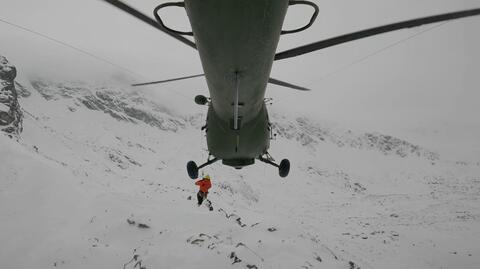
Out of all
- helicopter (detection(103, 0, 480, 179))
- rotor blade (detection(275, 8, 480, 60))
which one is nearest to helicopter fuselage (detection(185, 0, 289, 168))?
helicopter (detection(103, 0, 480, 179))

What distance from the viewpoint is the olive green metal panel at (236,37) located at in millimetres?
1937

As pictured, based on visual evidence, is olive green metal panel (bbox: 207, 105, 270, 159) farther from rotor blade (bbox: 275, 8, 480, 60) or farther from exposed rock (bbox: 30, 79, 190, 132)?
exposed rock (bbox: 30, 79, 190, 132)

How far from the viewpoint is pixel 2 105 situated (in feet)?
71.6

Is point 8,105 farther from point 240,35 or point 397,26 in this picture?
point 397,26

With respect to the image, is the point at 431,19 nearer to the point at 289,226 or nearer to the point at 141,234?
the point at 141,234

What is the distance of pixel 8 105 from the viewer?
22.4 meters

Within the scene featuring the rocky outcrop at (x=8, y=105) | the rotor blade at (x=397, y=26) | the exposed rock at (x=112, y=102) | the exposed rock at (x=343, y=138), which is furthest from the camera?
the exposed rock at (x=343, y=138)

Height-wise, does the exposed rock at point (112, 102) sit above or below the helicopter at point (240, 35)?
below

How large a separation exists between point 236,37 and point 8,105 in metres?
27.1

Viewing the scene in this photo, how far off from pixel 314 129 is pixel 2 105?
179 ft

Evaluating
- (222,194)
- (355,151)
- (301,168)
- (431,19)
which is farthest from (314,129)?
(431,19)

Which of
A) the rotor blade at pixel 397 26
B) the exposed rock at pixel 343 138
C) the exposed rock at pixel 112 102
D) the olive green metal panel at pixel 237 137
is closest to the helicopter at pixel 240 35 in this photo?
the rotor blade at pixel 397 26

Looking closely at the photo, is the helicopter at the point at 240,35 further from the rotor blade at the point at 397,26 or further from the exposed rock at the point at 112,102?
the exposed rock at the point at 112,102

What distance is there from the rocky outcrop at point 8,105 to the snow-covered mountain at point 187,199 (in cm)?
148
